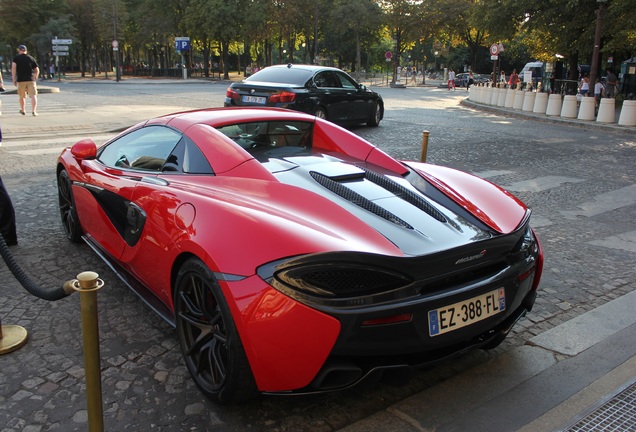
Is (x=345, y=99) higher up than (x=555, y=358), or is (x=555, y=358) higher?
(x=345, y=99)

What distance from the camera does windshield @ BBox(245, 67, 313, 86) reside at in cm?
1294

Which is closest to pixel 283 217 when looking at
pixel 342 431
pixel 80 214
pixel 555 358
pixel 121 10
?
pixel 342 431

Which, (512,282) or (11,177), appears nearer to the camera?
(512,282)

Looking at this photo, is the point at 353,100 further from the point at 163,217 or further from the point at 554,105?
the point at 163,217

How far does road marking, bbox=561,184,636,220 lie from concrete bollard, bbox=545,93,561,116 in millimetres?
13294

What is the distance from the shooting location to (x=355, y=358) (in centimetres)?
234

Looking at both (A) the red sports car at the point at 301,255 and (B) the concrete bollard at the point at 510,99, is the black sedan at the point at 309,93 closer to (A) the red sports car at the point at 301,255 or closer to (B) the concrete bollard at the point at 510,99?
(A) the red sports car at the point at 301,255

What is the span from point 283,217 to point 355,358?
73 centimetres

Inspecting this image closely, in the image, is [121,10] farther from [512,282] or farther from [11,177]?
[512,282]

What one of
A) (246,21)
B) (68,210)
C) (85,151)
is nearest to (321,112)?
(68,210)

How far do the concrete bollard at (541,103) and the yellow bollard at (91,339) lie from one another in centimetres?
2221

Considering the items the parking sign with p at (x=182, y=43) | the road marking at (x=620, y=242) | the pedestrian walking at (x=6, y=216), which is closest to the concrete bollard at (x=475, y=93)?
the road marking at (x=620, y=242)

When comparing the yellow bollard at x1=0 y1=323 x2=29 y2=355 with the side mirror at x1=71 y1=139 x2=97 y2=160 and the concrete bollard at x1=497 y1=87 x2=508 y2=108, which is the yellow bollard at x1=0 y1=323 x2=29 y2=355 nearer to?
the side mirror at x1=71 y1=139 x2=97 y2=160

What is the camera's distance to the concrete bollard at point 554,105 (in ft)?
67.4
